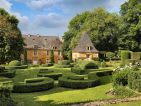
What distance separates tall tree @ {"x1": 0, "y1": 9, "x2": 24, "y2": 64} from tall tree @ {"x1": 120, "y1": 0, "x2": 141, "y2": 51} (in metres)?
22.9

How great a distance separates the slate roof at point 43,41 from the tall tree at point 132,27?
96.3 ft

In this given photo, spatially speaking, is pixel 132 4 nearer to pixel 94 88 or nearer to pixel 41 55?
pixel 41 55

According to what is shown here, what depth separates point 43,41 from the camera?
92625 mm

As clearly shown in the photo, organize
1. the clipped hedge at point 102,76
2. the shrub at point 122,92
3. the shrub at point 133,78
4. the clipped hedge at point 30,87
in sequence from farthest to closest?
the clipped hedge at point 102,76 → the clipped hedge at point 30,87 → the shrub at point 133,78 → the shrub at point 122,92

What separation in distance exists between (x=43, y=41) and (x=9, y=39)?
3173 centimetres

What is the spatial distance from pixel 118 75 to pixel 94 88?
370 centimetres

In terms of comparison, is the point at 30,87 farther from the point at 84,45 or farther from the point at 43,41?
the point at 43,41

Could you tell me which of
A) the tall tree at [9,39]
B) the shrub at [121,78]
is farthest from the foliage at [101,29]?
the shrub at [121,78]

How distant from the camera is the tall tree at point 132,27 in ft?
213

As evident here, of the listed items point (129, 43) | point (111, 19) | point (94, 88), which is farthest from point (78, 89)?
point (111, 19)

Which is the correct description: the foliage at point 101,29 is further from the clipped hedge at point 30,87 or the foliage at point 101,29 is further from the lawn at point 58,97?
the clipped hedge at point 30,87

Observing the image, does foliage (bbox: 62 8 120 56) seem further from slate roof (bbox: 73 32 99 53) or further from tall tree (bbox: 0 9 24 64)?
tall tree (bbox: 0 9 24 64)

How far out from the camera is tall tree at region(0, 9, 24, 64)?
2319 inches

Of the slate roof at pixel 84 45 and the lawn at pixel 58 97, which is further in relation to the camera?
the slate roof at pixel 84 45
